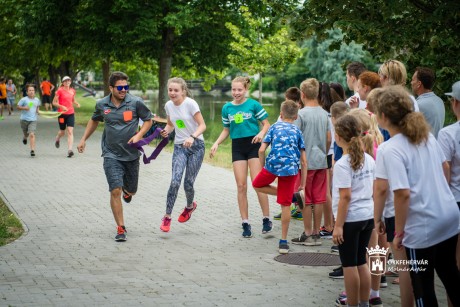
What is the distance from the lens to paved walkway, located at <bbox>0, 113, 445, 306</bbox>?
22.9 feet

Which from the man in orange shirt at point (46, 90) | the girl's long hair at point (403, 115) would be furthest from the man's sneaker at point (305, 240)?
the man in orange shirt at point (46, 90)

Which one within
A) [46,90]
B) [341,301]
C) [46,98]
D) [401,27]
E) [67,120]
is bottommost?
[46,98]

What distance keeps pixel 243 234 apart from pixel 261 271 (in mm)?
1866

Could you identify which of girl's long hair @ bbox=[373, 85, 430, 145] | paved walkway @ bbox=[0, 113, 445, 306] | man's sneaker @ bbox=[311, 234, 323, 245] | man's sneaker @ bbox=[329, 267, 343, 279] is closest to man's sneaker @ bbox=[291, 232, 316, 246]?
man's sneaker @ bbox=[311, 234, 323, 245]

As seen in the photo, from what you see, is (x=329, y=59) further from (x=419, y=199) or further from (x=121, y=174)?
(x=419, y=199)

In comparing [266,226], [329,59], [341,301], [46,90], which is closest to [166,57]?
[46,90]

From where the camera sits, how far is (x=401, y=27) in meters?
11.8

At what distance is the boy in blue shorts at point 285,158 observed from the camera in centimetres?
890

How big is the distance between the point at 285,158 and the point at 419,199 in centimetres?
383

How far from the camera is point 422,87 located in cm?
794

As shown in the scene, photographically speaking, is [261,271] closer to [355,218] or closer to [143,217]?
[355,218]

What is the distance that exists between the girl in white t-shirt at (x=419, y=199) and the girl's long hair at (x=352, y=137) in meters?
0.85

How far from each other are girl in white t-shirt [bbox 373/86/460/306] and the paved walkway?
157 centimetres

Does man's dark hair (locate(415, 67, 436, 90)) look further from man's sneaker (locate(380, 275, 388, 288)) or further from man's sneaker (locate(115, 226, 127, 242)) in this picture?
man's sneaker (locate(115, 226, 127, 242))
